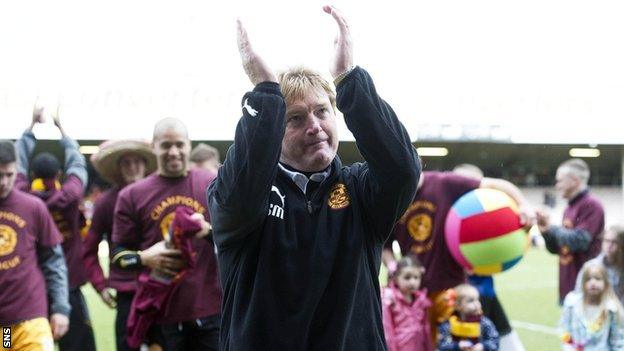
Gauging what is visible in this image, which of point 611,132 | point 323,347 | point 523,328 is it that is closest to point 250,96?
point 323,347

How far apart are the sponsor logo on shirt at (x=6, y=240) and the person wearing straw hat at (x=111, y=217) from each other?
0.80 m

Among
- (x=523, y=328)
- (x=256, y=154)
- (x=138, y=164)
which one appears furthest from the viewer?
(x=523, y=328)

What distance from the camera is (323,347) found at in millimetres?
2510

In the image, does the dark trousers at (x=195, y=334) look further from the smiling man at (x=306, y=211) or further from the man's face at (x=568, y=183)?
the man's face at (x=568, y=183)

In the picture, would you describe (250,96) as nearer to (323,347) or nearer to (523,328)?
(323,347)

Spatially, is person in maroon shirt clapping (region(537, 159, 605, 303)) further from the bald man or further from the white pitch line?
the bald man

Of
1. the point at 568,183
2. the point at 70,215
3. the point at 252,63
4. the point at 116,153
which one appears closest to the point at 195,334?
the point at 116,153

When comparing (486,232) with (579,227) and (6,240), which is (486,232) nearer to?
(579,227)

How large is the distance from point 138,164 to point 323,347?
495 cm

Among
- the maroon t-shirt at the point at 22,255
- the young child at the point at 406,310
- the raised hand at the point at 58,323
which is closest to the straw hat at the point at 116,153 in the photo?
the maroon t-shirt at the point at 22,255

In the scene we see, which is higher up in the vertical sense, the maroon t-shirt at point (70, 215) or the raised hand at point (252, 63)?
the raised hand at point (252, 63)

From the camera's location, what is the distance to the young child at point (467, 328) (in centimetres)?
651

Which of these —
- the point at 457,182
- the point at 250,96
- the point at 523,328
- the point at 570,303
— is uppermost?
the point at 250,96

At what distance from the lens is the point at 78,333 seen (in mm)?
6867
